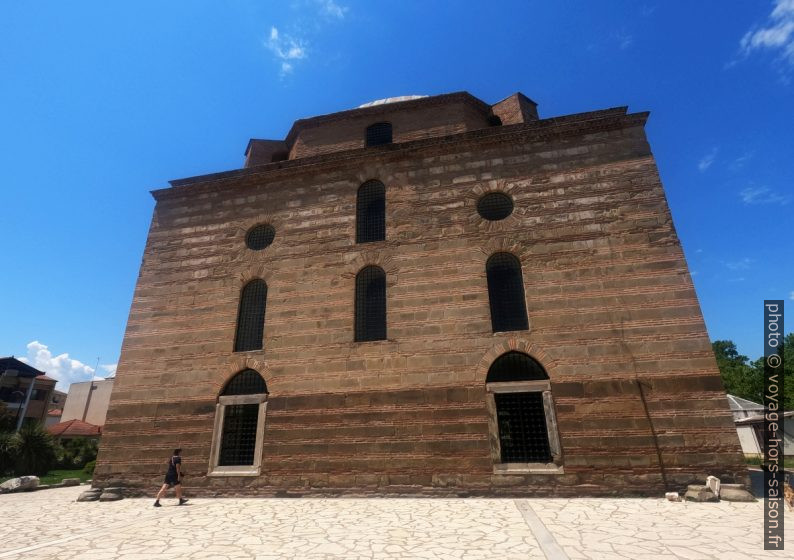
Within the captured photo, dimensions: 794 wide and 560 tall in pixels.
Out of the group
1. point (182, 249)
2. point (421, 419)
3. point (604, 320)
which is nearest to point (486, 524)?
point (421, 419)

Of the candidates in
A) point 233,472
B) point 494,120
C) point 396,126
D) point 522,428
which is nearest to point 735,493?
point 522,428

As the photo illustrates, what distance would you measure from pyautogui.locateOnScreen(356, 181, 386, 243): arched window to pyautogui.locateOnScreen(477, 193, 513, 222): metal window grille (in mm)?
2794

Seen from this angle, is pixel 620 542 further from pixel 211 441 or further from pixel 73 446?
pixel 73 446

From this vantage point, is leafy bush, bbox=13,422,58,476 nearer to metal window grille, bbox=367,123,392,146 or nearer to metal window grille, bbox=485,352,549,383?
metal window grille, bbox=367,123,392,146

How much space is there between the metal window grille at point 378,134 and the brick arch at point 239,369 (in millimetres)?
8172

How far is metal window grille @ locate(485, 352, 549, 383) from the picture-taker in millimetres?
9172

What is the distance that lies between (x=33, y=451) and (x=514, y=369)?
19.2m

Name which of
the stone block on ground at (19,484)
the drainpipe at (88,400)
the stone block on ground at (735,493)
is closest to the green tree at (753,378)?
the stone block on ground at (735,493)

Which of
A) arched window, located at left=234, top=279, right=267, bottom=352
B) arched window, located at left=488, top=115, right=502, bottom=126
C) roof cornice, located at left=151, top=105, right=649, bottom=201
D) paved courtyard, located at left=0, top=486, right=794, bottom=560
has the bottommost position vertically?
paved courtyard, located at left=0, top=486, right=794, bottom=560

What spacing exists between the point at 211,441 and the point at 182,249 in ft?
19.1

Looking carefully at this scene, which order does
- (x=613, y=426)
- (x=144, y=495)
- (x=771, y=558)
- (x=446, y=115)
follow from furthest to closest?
(x=446, y=115)
(x=144, y=495)
(x=613, y=426)
(x=771, y=558)

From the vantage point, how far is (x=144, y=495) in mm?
9977

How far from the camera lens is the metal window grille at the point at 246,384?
1038 cm

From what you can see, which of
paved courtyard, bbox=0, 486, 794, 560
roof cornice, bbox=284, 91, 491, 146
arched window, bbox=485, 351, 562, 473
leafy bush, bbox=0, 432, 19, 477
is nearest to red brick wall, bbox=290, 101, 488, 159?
roof cornice, bbox=284, 91, 491, 146
